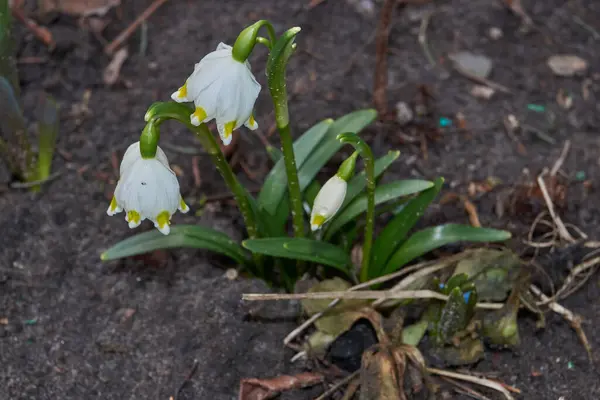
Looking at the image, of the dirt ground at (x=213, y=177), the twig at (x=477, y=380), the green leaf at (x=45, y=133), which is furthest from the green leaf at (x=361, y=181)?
the green leaf at (x=45, y=133)

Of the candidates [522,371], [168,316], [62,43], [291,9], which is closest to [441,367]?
[522,371]

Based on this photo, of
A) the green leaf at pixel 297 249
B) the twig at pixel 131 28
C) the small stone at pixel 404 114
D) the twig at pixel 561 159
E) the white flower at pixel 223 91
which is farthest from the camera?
the twig at pixel 131 28

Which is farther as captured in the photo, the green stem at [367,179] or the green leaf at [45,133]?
the green leaf at [45,133]

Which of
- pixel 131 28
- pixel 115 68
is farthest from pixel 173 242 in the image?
pixel 131 28

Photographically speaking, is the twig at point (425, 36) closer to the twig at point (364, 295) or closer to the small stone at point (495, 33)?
the small stone at point (495, 33)

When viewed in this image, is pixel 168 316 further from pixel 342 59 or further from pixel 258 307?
pixel 342 59

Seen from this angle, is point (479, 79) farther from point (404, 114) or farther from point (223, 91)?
point (223, 91)
